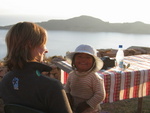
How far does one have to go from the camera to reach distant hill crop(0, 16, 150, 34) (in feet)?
27.0

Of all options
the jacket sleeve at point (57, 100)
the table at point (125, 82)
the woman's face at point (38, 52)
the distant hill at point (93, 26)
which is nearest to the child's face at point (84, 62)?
the table at point (125, 82)

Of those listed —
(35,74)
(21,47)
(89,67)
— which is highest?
(21,47)

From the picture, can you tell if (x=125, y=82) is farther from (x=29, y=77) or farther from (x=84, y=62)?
(x=29, y=77)

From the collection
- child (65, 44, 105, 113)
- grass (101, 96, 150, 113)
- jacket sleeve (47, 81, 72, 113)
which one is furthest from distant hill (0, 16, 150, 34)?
jacket sleeve (47, 81, 72, 113)

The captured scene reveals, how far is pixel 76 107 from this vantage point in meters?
1.68

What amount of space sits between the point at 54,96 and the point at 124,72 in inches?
52.1

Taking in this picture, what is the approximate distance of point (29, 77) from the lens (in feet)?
3.16

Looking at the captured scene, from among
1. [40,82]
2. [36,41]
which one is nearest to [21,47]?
[36,41]

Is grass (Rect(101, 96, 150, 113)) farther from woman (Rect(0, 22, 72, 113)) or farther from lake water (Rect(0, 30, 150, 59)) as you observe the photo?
lake water (Rect(0, 30, 150, 59))

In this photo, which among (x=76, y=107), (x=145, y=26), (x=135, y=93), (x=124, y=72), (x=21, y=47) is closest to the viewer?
(x=21, y=47)

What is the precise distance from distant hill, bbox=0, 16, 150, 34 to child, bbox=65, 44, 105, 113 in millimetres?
6249

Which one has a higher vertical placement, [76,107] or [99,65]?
[99,65]

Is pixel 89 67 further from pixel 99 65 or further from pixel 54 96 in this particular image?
pixel 54 96

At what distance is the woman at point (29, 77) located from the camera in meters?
0.94
